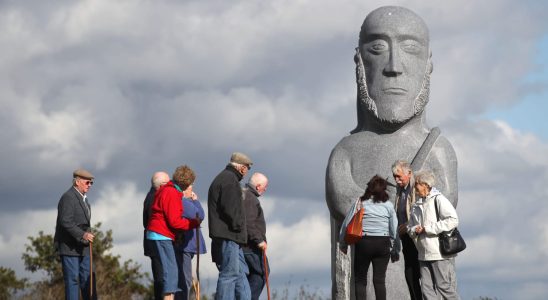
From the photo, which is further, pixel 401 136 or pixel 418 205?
pixel 401 136

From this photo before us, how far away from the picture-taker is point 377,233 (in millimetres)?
13422

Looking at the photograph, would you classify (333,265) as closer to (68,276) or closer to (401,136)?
(401,136)

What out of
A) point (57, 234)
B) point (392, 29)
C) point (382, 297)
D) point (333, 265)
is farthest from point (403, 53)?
point (57, 234)

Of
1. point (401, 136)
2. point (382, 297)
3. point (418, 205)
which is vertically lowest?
point (382, 297)

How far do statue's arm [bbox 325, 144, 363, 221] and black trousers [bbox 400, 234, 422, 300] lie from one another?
1.83 metres

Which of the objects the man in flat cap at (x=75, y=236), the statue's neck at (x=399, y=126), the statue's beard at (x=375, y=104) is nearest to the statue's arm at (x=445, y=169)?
the statue's neck at (x=399, y=126)

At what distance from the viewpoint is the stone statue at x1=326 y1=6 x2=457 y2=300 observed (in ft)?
52.4

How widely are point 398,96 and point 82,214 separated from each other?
4.34 meters

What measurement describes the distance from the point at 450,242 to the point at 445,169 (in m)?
Answer: 2.59

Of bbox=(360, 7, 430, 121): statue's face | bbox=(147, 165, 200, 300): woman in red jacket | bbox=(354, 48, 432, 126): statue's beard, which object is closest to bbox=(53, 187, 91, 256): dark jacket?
bbox=(147, 165, 200, 300): woman in red jacket

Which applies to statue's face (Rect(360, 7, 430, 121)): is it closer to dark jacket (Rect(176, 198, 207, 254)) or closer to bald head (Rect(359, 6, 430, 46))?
bald head (Rect(359, 6, 430, 46))

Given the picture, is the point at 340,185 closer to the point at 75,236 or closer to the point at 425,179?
the point at 425,179

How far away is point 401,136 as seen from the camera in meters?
16.2

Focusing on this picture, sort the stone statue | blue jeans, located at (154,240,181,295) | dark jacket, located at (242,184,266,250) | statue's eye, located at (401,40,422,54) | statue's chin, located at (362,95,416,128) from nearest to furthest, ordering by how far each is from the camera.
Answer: blue jeans, located at (154,240,181,295) < dark jacket, located at (242,184,266,250) < the stone statue < statue's chin, located at (362,95,416,128) < statue's eye, located at (401,40,422,54)
